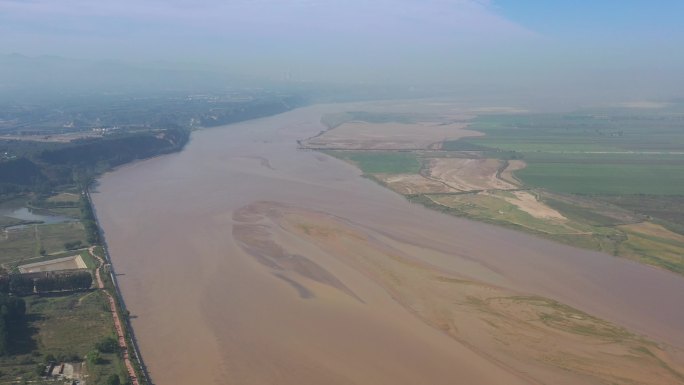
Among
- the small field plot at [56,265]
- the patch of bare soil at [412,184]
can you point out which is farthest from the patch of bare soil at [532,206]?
the small field plot at [56,265]

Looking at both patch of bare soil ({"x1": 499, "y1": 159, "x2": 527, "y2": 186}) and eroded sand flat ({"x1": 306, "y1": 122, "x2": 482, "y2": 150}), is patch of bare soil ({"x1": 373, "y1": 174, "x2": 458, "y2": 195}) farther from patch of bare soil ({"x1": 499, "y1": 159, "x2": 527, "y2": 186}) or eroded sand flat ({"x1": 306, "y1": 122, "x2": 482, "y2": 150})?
eroded sand flat ({"x1": 306, "y1": 122, "x2": 482, "y2": 150})

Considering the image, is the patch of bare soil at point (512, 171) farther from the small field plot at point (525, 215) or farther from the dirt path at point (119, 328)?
the dirt path at point (119, 328)

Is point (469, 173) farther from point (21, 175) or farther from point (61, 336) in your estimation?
point (21, 175)

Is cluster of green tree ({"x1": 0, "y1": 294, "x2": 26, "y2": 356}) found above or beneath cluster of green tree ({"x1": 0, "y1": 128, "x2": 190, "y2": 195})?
beneath

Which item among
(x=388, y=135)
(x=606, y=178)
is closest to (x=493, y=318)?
(x=606, y=178)

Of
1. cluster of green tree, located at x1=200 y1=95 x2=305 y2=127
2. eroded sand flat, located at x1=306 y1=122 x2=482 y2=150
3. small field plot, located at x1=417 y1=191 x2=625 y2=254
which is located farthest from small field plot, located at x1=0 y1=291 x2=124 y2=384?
cluster of green tree, located at x1=200 y1=95 x2=305 y2=127
